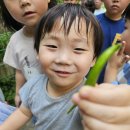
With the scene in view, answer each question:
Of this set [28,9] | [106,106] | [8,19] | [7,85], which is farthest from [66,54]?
[7,85]

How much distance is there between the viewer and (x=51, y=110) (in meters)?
1.17

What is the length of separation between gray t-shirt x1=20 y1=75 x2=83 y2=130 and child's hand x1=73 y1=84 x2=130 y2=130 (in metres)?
0.50

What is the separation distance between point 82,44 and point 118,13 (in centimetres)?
115

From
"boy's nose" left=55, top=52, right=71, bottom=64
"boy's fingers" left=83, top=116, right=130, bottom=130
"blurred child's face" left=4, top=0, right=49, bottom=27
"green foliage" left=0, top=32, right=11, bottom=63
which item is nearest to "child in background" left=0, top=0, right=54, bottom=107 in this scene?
"blurred child's face" left=4, top=0, right=49, bottom=27

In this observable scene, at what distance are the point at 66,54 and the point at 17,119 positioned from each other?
45cm

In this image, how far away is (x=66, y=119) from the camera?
1.14 metres

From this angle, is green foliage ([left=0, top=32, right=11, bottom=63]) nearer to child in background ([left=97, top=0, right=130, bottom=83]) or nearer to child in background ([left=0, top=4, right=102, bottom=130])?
child in background ([left=97, top=0, right=130, bottom=83])

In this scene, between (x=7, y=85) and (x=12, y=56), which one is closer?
(x=12, y=56)

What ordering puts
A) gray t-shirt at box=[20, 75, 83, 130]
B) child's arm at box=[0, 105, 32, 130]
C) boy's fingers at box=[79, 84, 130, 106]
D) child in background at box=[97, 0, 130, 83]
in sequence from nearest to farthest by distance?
boy's fingers at box=[79, 84, 130, 106] < gray t-shirt at box=[20, 75, 83, 130] < child's arm at box=[0, 105, 32, 130] < child in background at box=[97, 0, 130, 83]

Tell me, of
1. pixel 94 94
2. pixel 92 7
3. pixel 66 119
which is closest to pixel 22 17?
pixel 66 119

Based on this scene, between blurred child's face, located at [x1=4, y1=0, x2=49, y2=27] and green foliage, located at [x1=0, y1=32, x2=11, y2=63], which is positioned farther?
green foliage, located at [x1=0, y1=32, x2=11, y2=63]

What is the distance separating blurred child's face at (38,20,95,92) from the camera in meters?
1.03

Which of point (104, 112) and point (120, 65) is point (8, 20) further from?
point (104, 112)

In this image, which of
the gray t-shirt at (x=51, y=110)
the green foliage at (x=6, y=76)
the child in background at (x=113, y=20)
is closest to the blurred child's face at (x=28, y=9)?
the gray t-shirt at (x=51, y=110)
